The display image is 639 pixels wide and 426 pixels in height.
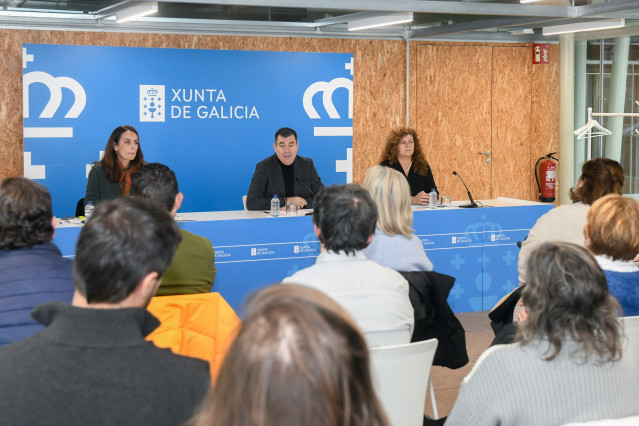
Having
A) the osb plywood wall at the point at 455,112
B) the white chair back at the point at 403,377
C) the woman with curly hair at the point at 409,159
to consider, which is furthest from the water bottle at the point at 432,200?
the white chair back at the point at 403,377

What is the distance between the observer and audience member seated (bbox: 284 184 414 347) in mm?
2717

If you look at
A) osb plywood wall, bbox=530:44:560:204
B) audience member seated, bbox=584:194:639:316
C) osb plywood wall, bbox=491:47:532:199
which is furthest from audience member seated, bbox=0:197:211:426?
osb plywood wall, bbox=530:44:560:204

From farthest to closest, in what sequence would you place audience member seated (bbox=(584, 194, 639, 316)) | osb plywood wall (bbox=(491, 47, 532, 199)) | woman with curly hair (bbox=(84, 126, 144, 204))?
osb plywood wall (bbox=(491, 47, 532, 199))
woman with curly hair (bbox=(84, 126, 144, 204))
audience member seated (bbox=(584, 194, 639, 316))

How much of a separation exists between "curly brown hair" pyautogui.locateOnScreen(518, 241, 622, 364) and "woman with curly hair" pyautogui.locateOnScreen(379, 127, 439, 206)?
453cm

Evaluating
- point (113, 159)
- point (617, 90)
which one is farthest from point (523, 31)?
point (113, 159)

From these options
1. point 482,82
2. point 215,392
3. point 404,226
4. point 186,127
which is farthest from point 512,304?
point 482,82

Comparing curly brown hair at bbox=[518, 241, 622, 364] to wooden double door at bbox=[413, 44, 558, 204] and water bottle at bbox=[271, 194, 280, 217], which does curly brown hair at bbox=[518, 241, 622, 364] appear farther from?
wooden double door at bbox=[413, 44, 558, 204]

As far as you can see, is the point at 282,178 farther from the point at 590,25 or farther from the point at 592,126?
the point at 592,126

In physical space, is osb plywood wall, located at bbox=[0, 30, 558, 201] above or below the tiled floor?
above

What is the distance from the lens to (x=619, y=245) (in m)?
2.98

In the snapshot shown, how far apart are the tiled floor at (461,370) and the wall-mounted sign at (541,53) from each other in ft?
14.1

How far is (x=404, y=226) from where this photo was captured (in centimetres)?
382

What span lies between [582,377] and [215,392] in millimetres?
1357

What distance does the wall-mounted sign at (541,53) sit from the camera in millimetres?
9570
